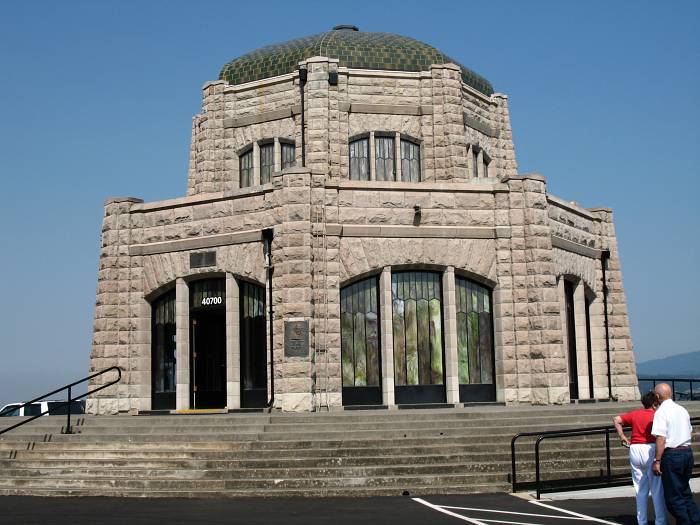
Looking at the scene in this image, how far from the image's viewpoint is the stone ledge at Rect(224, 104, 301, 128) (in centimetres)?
2786

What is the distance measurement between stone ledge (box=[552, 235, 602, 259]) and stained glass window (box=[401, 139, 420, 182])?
518 cm

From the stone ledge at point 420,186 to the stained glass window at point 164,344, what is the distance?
5.63 m

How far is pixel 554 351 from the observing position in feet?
74.5

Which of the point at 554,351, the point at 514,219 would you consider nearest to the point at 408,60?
the point at 514,219

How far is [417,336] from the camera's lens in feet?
75.6

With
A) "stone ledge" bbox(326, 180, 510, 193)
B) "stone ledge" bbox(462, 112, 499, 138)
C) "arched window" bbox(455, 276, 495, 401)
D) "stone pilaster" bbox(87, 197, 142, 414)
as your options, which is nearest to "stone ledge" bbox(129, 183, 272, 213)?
"stone pilaster" bbox(87, 197, 142, 414)

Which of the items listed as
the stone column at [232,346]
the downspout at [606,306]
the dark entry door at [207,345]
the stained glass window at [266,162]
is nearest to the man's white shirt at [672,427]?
the stone column at [232,346]

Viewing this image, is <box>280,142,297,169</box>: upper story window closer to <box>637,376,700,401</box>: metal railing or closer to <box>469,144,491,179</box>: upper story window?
<box>469,144,491,179</box>: upper story window

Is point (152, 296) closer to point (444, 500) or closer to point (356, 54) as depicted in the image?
point (356, 54)

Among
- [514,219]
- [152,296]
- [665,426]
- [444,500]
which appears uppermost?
[514,219]

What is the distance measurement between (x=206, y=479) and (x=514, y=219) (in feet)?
36.0

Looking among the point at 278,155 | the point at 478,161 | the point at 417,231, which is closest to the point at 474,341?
the point at 417,231

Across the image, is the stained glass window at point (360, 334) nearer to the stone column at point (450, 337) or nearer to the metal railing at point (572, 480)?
the stone column at point (450, 337)

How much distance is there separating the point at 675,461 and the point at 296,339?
12.4 m
